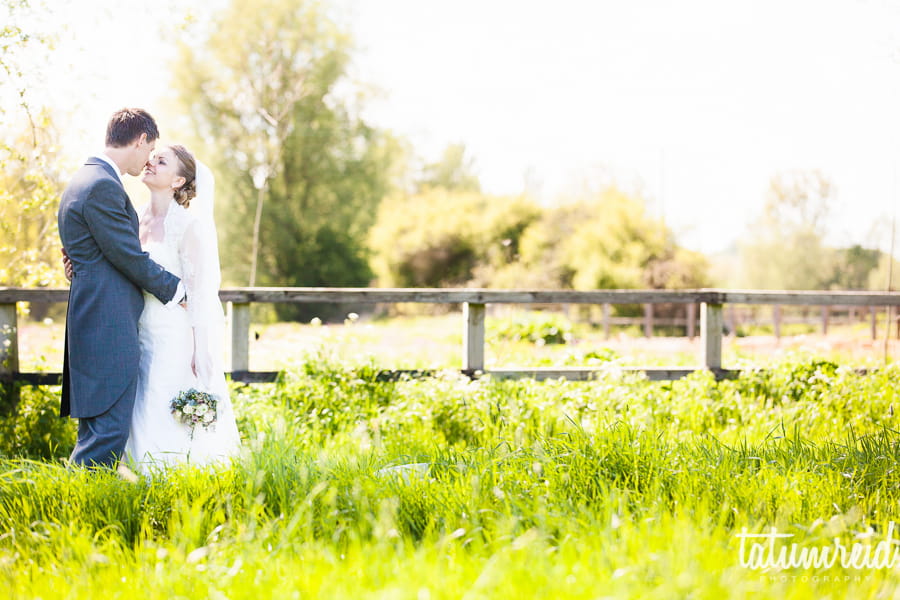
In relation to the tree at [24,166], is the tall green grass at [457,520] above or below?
below

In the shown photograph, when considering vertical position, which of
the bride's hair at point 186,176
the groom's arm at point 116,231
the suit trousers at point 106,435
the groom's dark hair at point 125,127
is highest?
the groom's dark hair at point 125,127

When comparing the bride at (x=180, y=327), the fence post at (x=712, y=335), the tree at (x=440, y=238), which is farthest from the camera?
the tree at (x=440, y=238)

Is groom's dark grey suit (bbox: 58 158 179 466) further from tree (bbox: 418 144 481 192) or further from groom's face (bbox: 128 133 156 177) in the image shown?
tree (bbox: 418 144 481 192)

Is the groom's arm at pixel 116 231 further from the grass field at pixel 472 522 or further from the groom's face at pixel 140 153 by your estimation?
the grass field at pixel 472 522

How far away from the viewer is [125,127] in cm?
344

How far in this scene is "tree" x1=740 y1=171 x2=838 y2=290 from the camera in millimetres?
27906

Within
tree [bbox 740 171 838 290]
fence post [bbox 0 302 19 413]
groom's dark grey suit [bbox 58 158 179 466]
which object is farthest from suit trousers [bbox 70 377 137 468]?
tree [bbox 740 171 838 290]

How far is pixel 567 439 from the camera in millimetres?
3330

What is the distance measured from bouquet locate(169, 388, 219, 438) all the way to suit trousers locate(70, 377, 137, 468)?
0.69 ft

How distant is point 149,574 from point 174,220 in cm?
197

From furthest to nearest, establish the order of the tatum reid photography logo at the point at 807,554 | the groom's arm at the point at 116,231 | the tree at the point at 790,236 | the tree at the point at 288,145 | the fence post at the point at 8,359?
the tree at the point at 790,236 → the tree at the point at 288,145 → the fence post at the point at 8,359 → the groom's arm at the point at 116,231 → the tatum reid photography logo at the point at 807,554

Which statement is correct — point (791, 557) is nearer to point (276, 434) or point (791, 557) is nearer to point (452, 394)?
point (276, 434)

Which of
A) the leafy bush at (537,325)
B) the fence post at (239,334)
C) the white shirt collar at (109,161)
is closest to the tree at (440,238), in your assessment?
the leafy bush at (537,325)

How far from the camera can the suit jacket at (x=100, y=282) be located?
3309 mm
